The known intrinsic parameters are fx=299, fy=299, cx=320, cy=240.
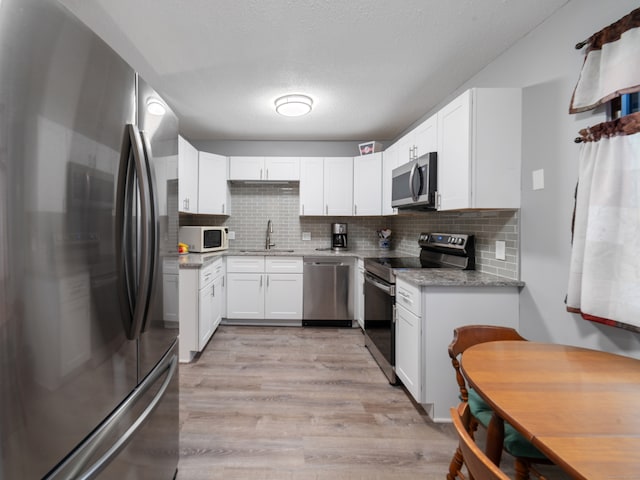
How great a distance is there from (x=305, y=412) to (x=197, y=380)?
0.99 meters

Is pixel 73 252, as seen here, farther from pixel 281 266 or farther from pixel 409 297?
pixel 281 266

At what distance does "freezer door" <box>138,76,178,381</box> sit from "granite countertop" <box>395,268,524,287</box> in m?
1.46

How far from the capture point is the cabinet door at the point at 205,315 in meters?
2.86

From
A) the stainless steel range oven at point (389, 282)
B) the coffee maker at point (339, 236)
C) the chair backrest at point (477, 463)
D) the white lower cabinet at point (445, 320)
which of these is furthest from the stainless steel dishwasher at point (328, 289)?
the chair backrest at point (477, 463)

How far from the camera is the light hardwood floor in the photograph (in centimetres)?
159

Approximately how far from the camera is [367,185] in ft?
12.8

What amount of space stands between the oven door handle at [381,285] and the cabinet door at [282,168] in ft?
5.83

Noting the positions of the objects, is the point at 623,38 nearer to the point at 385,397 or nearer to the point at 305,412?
the point at 385,397

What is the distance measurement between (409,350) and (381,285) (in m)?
0.62

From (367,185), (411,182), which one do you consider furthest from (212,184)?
(411,182)

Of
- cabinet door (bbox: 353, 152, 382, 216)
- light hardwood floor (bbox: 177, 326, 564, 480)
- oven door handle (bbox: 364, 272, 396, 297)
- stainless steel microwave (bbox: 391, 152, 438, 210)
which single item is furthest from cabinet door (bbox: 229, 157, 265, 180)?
light hardwood floor (bbox: 177, 326, 564, 480)

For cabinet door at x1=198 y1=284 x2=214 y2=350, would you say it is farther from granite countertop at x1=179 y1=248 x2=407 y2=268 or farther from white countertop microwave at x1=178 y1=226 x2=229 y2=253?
white countertop microwave at x1=178 y1=226 x2=229 y2=253

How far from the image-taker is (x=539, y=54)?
1816mm

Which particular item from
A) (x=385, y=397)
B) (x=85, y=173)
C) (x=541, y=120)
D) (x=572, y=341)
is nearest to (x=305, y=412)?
(x=385, y=397)
